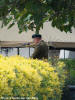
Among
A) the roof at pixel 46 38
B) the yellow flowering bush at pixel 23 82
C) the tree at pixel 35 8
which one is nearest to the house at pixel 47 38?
the roof at pixel 46 38


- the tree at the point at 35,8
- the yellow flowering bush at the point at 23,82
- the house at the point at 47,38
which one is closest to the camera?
the tree at the point at 35,8

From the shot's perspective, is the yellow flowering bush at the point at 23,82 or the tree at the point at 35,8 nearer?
the tree at the point at 35,8

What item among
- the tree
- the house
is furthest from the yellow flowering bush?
the house

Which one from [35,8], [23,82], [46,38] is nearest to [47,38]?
[46,38]

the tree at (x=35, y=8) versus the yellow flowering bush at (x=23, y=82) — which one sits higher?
the tree at (x=35, y=8)

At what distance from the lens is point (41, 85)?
23.2ft

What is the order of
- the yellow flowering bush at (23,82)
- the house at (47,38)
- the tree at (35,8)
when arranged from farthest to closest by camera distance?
the house at (47,38)
the yellow flowering bush at (23,82)
the tree at (35,8)

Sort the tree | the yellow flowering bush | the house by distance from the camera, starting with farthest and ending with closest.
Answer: the house
the yellow flowering bush
the tree

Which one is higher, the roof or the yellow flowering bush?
the roof

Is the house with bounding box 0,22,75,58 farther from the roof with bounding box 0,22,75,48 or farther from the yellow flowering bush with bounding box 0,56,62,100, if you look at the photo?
the yellow flowering bush with bounding box 0,56,62,100

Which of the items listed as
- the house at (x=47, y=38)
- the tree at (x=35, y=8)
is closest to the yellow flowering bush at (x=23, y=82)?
the tree at (x=35, y=8)

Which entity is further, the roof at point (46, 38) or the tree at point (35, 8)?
the roof at point (46, 38)

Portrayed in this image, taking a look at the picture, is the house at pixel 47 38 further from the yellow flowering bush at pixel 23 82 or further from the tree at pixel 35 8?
the tree at pixel 35 8

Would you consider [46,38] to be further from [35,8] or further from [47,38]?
[35,8]
